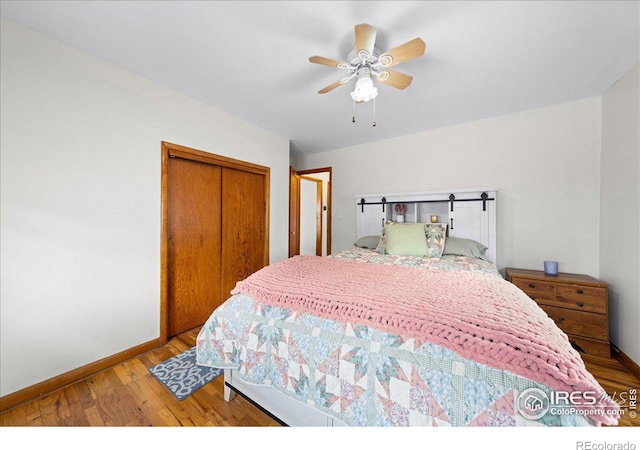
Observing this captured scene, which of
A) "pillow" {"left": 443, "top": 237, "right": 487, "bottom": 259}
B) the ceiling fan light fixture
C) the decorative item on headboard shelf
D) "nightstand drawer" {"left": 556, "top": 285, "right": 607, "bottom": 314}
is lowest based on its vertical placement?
"nightstand drawer" {"left": 556, "top": 285, "right": 607, "bottom": 314}

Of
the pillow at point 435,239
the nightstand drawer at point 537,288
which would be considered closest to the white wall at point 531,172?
the nightstand drawer at point 537,288

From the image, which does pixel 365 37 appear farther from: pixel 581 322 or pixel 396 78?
pixel 581 322

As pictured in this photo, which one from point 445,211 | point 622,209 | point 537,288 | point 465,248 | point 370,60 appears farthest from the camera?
point 445,211

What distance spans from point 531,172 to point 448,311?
259 centimetres

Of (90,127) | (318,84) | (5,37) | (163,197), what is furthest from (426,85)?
(5,37)

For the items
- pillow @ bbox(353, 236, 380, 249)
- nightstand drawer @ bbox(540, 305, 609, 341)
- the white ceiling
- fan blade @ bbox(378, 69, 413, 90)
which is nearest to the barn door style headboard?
pillow @ bbox(353, 236, 380, 249)

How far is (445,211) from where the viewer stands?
3.04m

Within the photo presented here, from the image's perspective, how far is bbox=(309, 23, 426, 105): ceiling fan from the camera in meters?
1.34

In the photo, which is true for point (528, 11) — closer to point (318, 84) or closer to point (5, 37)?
point (318, 84)

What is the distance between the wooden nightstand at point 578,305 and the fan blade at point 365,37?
247cm

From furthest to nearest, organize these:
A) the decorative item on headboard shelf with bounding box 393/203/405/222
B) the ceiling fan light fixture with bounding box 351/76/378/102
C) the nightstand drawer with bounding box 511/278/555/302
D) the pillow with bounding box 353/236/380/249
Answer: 1. the decorative item on headboard shelf with bounding box 393/203/405/222
2. the pillow with bounding box 353/236/380/249
3. the nightstand drawer with bounding box 511/278/555/302
4. the ceiling fan light fixture with bounding box 351/76/378/102

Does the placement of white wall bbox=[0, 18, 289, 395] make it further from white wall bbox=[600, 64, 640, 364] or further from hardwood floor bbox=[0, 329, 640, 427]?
white wall bbox=[600, 64, 640, 364]

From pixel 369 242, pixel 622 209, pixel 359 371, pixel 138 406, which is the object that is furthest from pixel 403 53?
pixel 138 406

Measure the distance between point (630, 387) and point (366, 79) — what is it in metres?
2.88
